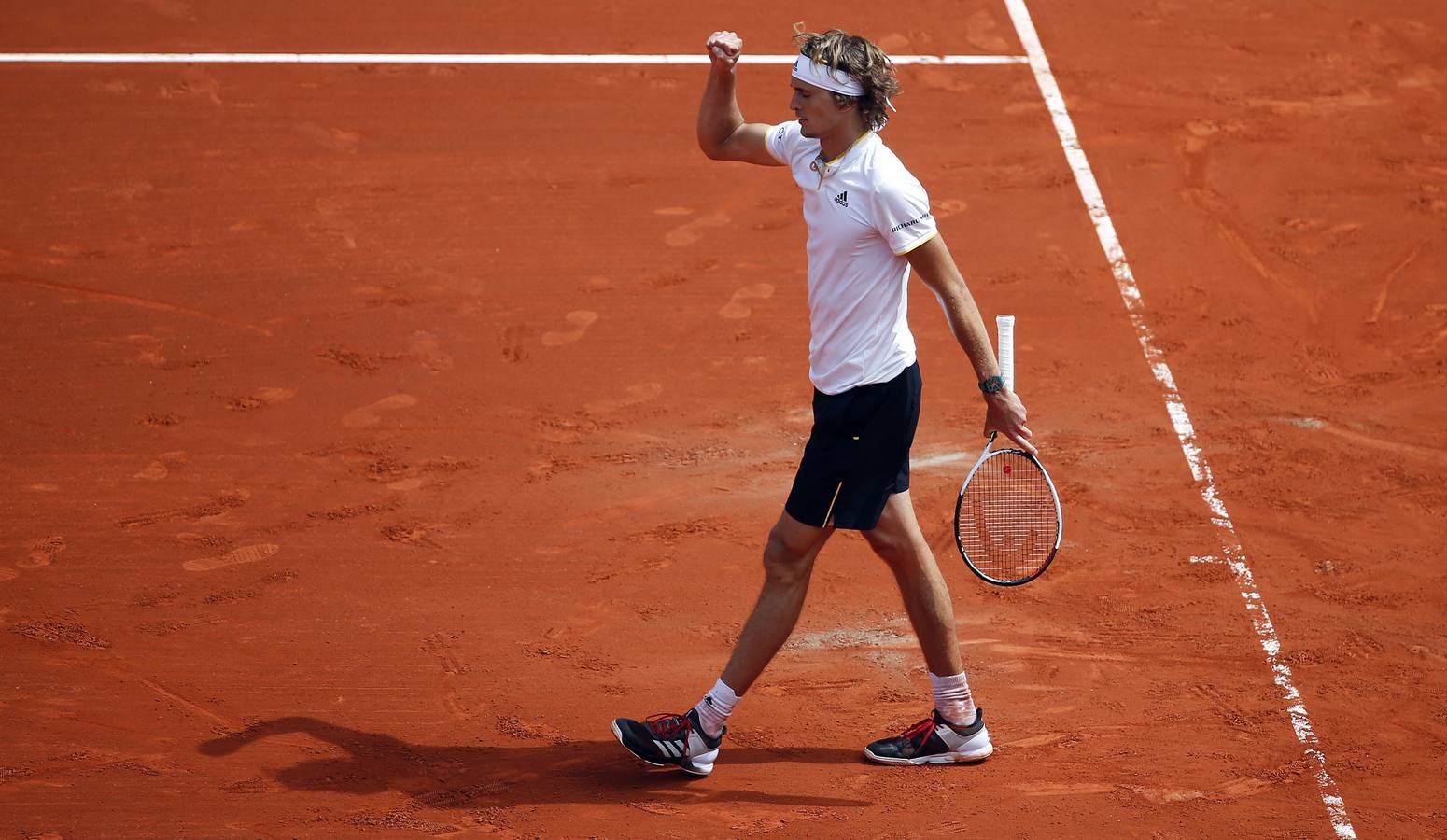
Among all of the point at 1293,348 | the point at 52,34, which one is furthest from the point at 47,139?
the point at 1293,348

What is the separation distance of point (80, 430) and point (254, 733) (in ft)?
8.56

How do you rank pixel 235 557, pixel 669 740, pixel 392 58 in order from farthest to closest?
pixel 392 58
pixel 235 557
pixel 669 740

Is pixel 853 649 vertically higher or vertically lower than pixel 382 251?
lower

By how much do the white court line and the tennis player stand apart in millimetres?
1143

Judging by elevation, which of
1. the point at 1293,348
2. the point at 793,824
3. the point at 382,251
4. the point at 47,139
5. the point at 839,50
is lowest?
the point at 793,824

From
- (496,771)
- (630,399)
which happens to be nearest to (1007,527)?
(496,771)

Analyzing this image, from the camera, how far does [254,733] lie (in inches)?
201

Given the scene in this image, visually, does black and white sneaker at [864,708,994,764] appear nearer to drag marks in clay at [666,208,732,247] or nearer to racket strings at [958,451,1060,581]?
racket strings at [958,451,1060,581]

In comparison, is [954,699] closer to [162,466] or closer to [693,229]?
[162,466]

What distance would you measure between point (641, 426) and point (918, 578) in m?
2.59

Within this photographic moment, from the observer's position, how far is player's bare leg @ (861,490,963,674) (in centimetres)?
473

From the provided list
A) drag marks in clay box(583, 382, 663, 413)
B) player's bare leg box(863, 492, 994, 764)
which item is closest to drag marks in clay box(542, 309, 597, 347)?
drag marks in clay box(583, 382, 663, 413)

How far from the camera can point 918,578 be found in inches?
188

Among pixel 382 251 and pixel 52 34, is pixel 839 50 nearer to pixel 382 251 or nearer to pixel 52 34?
pixel 382 251
